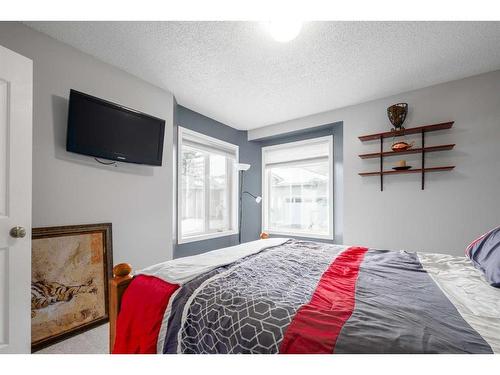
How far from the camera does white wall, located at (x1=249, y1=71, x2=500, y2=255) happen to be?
2318mm

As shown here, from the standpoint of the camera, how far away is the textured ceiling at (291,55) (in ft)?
5.74

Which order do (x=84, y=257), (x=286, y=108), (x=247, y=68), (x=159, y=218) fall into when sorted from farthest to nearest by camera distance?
(x=286, y=108) → (x=159, y=218) → (x=247, y=68) → (x=84, y=257)

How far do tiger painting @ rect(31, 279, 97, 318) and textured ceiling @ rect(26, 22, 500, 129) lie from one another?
1.98m

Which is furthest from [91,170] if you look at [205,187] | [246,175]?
[246,175]

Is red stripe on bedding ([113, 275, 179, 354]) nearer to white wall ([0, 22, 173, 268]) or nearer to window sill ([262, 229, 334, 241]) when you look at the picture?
white wall ([0, 22, 173, 268])

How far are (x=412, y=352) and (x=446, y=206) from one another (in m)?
2.48

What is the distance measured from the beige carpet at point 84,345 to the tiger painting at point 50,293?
1.00 feet

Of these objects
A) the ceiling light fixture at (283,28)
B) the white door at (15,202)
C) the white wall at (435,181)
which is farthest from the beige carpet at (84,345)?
the white wall at (435,181)

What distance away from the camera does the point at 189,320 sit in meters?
0.98

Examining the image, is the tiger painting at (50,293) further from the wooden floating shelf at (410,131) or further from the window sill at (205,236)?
the wooden floating shelf at (410,131)

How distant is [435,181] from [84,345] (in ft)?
12.1
